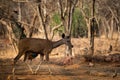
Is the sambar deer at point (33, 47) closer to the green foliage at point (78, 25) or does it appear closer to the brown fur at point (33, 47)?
the brown fur at point (33, 47)

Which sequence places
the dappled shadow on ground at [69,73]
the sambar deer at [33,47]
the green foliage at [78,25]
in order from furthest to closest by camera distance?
the green foliage at [78,25] < the sambar deer at [33,47] < the dappled shadow on ground at [69,73]

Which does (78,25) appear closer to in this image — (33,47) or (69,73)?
(69,73)

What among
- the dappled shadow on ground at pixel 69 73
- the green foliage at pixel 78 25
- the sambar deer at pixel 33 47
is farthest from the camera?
the green foliage at pixel 78 25

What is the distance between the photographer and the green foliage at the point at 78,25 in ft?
135

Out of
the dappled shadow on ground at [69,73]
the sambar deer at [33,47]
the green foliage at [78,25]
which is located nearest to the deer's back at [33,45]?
the sambar deer at [33,47]

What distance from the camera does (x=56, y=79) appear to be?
12.4 meters

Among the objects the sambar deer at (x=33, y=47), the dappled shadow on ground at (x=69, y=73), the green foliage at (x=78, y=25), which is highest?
the sambar deer at (x=33, y=47)

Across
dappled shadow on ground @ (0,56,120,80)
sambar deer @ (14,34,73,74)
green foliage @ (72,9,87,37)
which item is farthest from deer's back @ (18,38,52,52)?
green foliage @ (72,9,87,37)

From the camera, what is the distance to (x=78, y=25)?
138 feet

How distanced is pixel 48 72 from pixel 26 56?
4.30 feet

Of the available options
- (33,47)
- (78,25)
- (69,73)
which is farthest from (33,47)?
(78,25)

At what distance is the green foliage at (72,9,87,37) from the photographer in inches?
1625

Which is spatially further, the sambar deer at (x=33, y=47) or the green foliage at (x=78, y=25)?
the green foliage at (x=78, y=25)

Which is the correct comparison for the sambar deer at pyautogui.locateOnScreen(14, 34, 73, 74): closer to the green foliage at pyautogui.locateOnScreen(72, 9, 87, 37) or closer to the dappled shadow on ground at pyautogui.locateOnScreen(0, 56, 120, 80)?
the dappled shadow on ground at pyautogui.locateOnScreen(0, 56, 120, 80)
